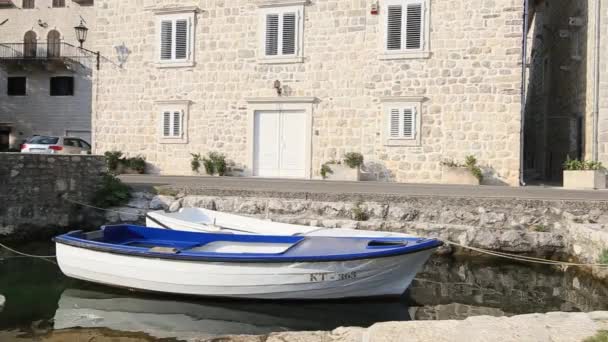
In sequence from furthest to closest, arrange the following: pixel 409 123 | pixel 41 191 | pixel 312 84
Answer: pixel 312 84
pixel 409 123
pixel 41 191

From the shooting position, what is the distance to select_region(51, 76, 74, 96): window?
96.5 feet

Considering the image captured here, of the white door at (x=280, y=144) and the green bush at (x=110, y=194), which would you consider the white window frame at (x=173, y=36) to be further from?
the green bush at (x=110, y=194)

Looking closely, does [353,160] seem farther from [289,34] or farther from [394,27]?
[289,34]

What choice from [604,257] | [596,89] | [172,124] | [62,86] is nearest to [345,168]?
[172,124]

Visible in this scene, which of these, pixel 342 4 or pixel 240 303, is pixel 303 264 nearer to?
pixel 240 303

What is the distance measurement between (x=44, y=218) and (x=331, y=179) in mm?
7716

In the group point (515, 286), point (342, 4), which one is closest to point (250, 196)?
point (515, 286)

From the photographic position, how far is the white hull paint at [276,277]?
705cm

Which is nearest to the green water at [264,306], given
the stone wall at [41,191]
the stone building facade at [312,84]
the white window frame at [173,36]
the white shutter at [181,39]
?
the stone wall at [41,191]

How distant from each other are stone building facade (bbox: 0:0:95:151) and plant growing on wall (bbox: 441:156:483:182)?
A: 20.6 metres

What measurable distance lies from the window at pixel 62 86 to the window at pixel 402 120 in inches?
789

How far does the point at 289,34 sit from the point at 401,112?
420 centimetres

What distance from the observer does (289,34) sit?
16859 mm

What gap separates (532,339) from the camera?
4098mm
